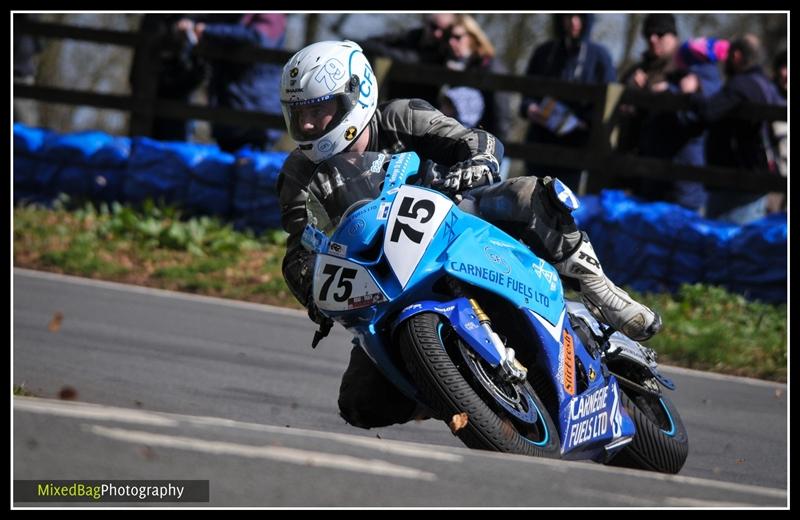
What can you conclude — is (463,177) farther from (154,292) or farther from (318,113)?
(154,292)

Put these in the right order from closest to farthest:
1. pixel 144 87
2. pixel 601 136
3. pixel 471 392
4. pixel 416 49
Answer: pixel 471 392, pixel 601 136, pixel 416 49, pixel 144 87

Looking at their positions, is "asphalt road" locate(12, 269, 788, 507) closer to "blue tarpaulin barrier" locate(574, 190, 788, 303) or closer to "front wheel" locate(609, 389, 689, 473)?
"front wheel" locate(609, 389, 689, 473)

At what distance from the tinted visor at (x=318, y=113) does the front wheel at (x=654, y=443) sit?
1612 mm

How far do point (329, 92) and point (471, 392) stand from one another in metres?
1.29

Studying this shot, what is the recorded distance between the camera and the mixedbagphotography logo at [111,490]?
11.3 feet

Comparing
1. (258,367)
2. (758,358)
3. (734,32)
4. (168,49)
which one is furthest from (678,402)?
(734,32)

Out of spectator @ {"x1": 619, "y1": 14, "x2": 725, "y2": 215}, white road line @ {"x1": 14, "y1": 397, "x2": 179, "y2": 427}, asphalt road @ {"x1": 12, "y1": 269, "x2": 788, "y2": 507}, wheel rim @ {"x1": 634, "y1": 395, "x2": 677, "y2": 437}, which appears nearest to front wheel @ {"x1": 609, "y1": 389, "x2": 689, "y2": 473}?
wheel rim @ {"x1": 634, "y1": 395, "x2": 677, "y2": 437}

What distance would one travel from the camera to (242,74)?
12.4 metres

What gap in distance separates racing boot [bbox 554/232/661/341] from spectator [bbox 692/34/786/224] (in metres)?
5.23

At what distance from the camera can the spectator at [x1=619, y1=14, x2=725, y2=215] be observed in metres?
10.1

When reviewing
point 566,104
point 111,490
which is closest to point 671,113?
point 566,104

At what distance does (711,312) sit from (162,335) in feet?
13.5

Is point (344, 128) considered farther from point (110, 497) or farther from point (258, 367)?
point (258, 367)

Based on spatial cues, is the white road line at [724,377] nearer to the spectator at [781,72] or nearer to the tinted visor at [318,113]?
the spectator at [781,72]
